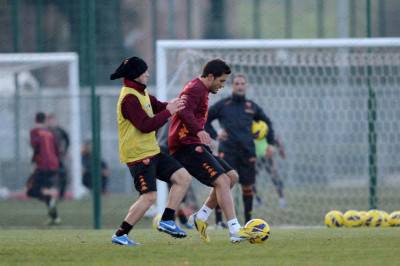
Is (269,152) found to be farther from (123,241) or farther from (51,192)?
(123,241)

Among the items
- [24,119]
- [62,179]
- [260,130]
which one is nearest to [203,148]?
[260,130]

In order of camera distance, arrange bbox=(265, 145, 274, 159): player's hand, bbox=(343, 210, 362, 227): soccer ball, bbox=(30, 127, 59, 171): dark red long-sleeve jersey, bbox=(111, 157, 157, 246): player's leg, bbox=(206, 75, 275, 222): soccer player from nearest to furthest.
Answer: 1. bbox=(111, 157, 157, 246): player's leg
2. bbox=(343, 210, 362, 227): soccer ball
3. bbox=(206, 75, 275, 222): soccer player
4. bbox=(265, 145, 274, 159): player's hand
5. bbox=(30, 127, 59, 171): dark red long-sleeve jersey

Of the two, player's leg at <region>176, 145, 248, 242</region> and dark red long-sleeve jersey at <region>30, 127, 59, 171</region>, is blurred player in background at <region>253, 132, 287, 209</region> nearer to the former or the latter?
dark red long-sleeve jersey at <region>30, 127, 59, 171</region>

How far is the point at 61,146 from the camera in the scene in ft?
70.4

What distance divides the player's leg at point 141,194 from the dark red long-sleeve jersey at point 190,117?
480 mm

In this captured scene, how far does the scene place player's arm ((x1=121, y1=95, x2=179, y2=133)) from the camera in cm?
1045

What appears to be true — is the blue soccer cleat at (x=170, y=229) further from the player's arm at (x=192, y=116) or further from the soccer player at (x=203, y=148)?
the player's arm at (x=192, y=116)

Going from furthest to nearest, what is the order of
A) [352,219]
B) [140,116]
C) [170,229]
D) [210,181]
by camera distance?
[352,219] < [210,181] < [170,229] < [140,116]

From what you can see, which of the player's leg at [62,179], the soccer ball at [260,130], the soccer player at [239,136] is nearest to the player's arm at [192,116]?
the soccer player at [239,136]

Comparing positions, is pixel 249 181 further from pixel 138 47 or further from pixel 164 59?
pixel 138 47

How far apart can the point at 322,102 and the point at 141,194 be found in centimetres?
750

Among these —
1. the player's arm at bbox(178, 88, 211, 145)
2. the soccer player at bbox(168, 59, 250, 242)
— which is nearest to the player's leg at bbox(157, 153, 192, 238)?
the soccer player at bbox(168, 59, 250, 242)

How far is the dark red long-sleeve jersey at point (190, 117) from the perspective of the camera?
424 inches

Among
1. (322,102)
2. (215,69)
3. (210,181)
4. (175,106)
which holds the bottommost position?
(210,181)
